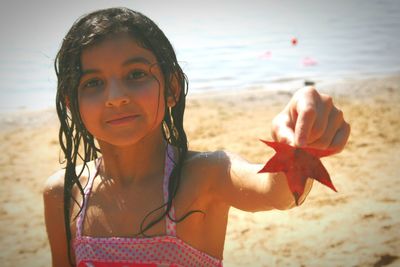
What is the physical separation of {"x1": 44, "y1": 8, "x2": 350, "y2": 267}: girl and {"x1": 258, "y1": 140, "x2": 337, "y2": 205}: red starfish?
0.43m

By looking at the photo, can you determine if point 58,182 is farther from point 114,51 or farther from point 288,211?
point 288,211

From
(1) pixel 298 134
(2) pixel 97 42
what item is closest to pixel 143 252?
(2) pixel 97 42

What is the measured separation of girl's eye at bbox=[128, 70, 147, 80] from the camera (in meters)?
1.82

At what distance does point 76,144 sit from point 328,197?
3156mm

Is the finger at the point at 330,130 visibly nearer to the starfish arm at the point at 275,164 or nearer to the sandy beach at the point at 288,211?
the starfish arm at the point at 275,164

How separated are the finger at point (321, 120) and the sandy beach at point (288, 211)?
2.53m

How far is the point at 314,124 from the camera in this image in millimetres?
1167

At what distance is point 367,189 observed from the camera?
448cm

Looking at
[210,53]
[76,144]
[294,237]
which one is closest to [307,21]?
[210,53]

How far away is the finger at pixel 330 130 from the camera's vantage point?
1176mm

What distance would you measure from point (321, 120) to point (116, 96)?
910 mm

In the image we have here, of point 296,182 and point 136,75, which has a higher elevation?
point 136,75

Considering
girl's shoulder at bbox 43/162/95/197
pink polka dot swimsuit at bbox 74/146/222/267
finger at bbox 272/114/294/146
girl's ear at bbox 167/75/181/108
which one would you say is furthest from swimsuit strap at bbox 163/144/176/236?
finger at bbox 272/114/294/146

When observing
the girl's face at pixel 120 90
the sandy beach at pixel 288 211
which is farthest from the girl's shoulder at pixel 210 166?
the sandy beach at pixel 288 211
